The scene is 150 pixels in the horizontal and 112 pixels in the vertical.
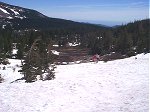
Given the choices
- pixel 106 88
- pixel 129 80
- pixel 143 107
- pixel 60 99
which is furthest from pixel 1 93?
pixel 143 107

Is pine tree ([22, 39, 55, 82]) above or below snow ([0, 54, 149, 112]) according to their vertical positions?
above

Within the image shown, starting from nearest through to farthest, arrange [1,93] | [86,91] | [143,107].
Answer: [143,107], [86,91], [1,93]

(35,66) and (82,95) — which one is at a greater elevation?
(35,66)

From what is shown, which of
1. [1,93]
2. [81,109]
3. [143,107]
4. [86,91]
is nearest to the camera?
[143,107]

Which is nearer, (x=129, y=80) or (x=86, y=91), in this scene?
(x=86, y=91)

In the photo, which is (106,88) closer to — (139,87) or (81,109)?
(139,87)

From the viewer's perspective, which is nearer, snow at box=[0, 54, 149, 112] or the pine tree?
snow at box=[0, 54, 149, 112]

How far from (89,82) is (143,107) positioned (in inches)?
297

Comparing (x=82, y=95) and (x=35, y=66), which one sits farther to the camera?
(x=35, y=66)

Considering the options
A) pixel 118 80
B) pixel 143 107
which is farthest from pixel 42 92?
pixel 143 107

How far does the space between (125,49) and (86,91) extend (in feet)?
268

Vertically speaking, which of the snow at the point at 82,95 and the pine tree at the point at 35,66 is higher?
the pine tree at the point at 35,66

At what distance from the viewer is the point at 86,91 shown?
20516mm

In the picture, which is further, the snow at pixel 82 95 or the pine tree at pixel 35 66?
the pine tree at pixel 35 66
